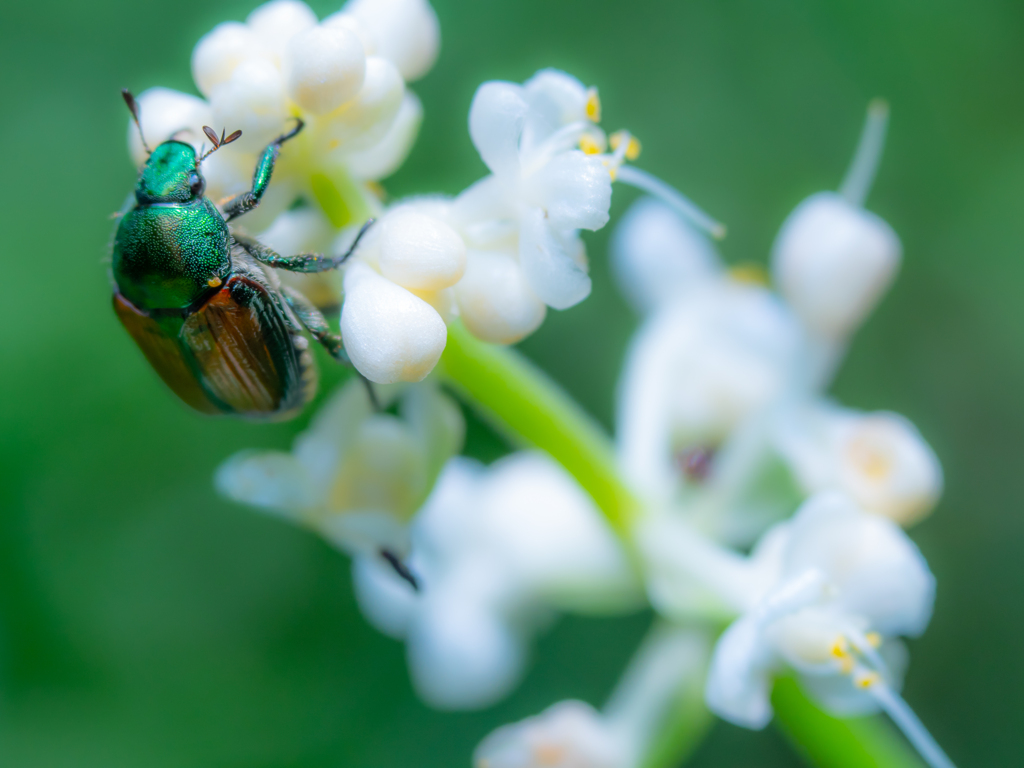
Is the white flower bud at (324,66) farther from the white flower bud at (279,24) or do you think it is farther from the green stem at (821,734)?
the green stem at (821,734)

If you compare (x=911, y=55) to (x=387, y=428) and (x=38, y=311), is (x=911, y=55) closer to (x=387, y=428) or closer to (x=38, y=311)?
(x=387, y=428)

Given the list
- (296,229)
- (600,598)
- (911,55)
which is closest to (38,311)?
(296,229)

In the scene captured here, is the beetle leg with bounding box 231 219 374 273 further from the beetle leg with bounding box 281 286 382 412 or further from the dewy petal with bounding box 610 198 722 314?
the dewy petal with bounding box 610 198 722 314

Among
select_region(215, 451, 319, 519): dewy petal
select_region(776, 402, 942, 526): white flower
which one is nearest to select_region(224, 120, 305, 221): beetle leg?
select_region(215, 451, 319, 519): dewy petal

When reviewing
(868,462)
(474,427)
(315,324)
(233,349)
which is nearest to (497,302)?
(315,324)

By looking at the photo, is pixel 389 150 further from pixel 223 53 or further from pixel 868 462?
pixel 868 462
